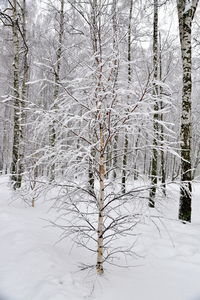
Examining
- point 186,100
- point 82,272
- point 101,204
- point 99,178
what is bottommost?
point 82,272

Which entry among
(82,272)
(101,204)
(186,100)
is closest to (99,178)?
(101,204)

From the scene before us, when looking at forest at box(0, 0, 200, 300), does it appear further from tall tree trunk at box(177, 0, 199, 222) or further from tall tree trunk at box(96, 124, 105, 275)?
tall tree trunk at box(177, 0, 199, 222)

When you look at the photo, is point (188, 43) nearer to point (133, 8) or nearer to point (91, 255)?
point (91, 255)

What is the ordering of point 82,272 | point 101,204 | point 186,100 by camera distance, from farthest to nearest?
point 186,100
point 82,272
point 101,204

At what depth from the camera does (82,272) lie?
3291 millimetres

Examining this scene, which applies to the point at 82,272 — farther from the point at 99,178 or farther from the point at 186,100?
the point at 186,100

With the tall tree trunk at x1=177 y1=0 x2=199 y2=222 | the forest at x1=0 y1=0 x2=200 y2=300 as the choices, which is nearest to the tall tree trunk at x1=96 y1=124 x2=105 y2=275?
the forest at x1=0 y1=0 x2=200 y2=300

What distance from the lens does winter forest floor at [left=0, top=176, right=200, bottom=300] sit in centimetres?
281

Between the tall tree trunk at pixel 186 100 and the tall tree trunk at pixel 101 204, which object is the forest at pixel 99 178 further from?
the tall tree trunk at pixel 186 100

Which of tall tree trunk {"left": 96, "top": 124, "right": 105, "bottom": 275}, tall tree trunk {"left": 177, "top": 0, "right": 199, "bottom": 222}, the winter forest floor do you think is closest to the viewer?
the winter forest floor

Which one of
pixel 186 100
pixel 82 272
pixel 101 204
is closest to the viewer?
pixel 101 204

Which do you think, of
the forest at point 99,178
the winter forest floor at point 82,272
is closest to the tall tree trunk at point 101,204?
the forest at point 99,178

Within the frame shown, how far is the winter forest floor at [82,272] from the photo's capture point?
2813mm

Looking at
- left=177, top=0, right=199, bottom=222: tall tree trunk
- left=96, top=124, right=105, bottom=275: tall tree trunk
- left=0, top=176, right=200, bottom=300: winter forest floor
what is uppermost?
left=177, top=0, right=199, bottom=222: tall tree trunk
